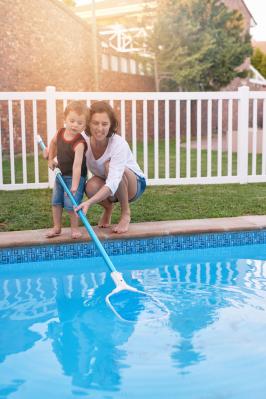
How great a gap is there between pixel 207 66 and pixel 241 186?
14.2m

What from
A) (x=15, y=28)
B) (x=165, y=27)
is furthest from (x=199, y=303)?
(x=165, y=27)

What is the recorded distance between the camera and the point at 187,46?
19.0 m

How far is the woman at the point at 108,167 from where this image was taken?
3.13 metres

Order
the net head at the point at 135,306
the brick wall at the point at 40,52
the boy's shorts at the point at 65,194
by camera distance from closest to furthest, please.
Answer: the net head at the point at 135,306 → the boy's shorts at the point at 65,194 → the brick wall at the point at 40,52

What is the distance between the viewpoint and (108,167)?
10.9ft

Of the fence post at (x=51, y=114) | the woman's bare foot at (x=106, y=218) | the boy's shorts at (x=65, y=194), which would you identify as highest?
the fence post at (x=51, y=114)

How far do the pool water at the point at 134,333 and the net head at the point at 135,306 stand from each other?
2.0 inches

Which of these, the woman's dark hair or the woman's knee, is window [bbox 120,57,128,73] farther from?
the woman's dark hair

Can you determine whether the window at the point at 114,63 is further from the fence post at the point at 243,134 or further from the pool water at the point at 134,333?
the pool water at the point at 134,333

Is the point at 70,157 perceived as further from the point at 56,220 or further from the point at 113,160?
the point at 56,220

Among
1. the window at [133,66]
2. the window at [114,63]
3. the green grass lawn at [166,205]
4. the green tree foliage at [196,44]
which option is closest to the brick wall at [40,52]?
the window at [114,63]

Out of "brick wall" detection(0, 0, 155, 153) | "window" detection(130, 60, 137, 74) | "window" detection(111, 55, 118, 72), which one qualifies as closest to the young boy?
"brick wall" detection(0, 0, 155, 153)

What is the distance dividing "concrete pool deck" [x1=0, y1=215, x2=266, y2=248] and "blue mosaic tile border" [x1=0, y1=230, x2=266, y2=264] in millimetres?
34

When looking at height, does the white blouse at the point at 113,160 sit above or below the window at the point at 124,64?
below
